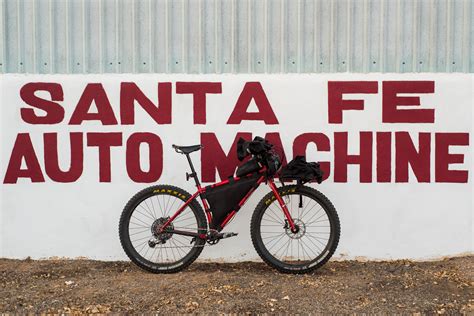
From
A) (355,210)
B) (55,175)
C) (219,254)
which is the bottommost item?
(219,254)

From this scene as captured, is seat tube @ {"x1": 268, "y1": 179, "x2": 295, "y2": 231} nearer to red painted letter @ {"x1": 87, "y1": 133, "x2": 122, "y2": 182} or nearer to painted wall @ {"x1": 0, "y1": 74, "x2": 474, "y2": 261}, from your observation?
painted wall @ {"x1": 0, "y1": 74, "x2": 474, "y2": 261}

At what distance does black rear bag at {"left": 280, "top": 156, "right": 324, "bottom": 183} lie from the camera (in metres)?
5.66

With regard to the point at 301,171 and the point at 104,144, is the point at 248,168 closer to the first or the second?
the point at 301,171

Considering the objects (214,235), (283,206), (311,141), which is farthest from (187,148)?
(311,141)

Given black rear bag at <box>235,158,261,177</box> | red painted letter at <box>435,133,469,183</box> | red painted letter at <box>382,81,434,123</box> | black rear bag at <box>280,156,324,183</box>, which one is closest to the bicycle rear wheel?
black rear bag at <box>235,158,261,177</box>

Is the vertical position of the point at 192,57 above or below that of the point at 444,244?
above

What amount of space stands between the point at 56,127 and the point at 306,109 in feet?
8.58

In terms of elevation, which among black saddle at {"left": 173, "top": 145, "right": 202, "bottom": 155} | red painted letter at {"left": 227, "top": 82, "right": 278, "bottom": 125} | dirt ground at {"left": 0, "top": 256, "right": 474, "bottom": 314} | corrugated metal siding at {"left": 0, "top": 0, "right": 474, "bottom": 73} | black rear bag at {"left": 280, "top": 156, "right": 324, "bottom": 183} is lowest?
dirt ground at {"left": 0, "top": 256, "right": 474, "bottom": 314}

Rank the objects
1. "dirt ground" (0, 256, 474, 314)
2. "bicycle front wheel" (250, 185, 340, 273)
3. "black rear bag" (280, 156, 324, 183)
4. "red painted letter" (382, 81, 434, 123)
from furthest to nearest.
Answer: "red painted letter" (382, 81, 434, 123) → "bicycle front wheel" (250, 185, 340, 273) → "black rear bag" (280, 156, 324, 183) → "dirt ground" (0, 256, 474, 314)

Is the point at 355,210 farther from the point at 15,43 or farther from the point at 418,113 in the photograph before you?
the point at 15,43

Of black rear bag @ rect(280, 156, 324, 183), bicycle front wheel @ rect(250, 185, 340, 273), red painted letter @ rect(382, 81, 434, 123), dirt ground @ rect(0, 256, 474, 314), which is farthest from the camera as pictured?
red painted letter @ rect(382, 81, 434, 123)

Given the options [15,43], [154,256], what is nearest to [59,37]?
[15,43]

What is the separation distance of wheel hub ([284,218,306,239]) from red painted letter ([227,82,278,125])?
1.06m

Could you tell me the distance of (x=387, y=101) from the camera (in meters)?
6.15
